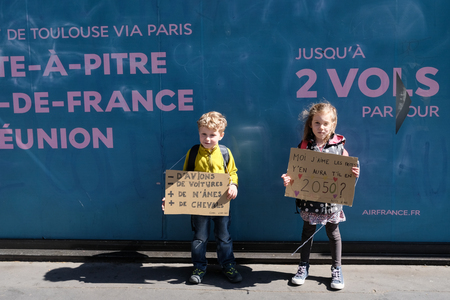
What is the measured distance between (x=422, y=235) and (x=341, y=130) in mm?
1428

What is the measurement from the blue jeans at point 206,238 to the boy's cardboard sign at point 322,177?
714 millimetres

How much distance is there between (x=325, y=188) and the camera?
3.08 m

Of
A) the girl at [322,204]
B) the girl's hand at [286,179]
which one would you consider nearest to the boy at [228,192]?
the girl's hand at [286,179]

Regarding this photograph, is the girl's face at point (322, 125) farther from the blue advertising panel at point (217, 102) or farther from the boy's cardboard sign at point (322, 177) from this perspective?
the blue advertising panel at point (217, 102)

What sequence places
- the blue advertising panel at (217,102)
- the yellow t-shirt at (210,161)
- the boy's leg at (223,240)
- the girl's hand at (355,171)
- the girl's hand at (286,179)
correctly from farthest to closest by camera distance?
the blue advertising panel at (217,102) < the boy's leg at (223,240) < the yellow t-shirt at (210,161) < the girl's hand at (286,179) < the girl's hand at (355,171)

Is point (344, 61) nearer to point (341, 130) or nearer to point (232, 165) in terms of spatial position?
point (341, 130)

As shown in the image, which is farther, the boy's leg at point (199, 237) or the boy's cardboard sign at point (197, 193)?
the boy's leg at point (199, 237)

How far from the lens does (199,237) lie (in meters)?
3.30

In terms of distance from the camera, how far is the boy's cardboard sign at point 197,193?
10.3 ft

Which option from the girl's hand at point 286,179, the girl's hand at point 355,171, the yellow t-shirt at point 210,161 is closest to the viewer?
the girl's hand at point 355,171

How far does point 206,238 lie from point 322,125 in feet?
4.94

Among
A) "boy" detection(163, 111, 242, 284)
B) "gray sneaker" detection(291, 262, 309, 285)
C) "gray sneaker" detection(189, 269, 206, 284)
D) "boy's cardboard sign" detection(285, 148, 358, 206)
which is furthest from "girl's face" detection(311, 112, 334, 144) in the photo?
"gray sneaker" detection(189, 269, 206, 284)

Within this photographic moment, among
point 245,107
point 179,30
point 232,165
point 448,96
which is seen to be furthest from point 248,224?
point 448,96

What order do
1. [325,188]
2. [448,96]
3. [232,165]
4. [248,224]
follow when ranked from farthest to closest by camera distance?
[248,224]
[448,96]
[232,165]
[325,188]
